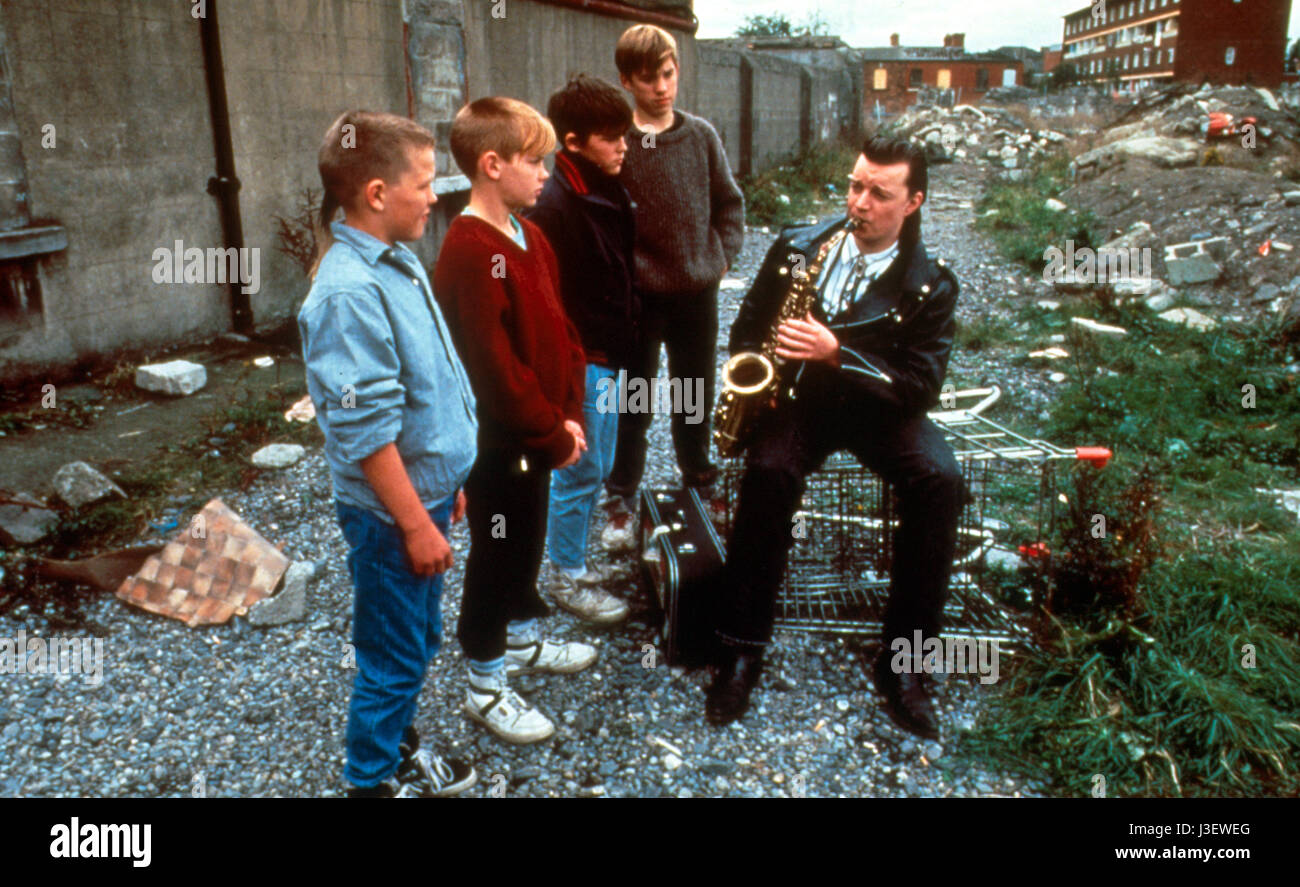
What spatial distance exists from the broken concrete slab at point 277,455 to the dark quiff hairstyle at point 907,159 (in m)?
3.30

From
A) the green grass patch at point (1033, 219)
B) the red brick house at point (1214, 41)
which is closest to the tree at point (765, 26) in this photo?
the red brick house at point (1214, 41)

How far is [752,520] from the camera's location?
9.77 feet

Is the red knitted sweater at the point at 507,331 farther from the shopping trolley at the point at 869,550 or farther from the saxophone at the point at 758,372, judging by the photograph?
the shopping trolley at the point at 869,550

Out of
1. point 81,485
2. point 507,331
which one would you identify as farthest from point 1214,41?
point 81,485

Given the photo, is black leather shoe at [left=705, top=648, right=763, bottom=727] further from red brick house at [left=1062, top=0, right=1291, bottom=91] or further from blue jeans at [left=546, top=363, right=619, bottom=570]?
red brick house at [left=1062, top=0, right=1291, bottom=91]

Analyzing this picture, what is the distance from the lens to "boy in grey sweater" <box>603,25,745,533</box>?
3.64 m

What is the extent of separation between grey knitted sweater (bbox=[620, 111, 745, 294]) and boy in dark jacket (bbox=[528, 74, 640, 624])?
398mm

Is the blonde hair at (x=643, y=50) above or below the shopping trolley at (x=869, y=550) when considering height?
above

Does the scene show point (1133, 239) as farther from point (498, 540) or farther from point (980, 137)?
point (980, 137)

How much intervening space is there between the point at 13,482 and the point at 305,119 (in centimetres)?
386

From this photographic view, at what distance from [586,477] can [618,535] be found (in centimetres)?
72

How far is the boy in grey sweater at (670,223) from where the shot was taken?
11.9 feet
